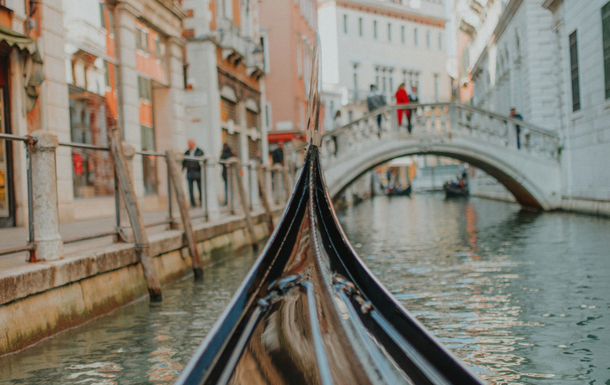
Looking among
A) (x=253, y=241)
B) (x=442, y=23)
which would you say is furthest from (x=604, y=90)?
(x=442, y=23)

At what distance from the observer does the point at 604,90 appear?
8711mm

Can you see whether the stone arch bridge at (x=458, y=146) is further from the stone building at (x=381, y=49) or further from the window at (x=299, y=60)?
the stone building at (x=381, y=49)

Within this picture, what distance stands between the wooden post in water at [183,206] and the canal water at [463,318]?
17 cm

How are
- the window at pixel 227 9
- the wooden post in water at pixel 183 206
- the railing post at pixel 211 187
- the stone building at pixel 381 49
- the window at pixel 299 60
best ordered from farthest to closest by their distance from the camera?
the stone building at pixel 381 49
the window at pixel 299 60
the window at pixel 227 9
the railing post at pixel 211 187
the wooden post in water at pixel 183 206

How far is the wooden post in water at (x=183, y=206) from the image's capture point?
17.6ft

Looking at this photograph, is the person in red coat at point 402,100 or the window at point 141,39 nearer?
the window at point 141,39

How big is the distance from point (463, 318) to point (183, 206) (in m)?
2.71

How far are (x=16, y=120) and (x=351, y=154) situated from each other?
267 inches

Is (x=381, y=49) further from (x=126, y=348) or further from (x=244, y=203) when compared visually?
(x=126, y=348)

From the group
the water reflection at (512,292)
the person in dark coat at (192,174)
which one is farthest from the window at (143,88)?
the water reflection at (512,292)

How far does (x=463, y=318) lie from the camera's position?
3566 mm

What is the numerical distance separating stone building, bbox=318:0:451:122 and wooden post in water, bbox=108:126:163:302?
25512 mm

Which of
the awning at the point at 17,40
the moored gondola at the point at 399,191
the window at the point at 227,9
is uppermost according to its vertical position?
the window at the point at 227,9

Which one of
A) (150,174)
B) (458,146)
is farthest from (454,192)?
(150,174)
